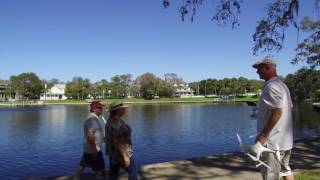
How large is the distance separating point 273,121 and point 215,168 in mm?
4767

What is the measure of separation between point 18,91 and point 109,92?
3671cm

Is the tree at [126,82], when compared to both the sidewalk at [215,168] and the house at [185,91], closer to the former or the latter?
the house at [185,91]

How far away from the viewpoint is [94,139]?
27.4 feet

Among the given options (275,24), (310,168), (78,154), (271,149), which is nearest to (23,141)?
(78,154)

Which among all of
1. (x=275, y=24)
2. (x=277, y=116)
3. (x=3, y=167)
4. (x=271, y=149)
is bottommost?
(x=3, y=167)

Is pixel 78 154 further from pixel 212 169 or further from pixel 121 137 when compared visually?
pixel 121 137

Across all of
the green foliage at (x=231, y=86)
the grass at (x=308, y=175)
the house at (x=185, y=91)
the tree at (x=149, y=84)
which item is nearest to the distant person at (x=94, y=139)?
the grass at (x=308, y=175)

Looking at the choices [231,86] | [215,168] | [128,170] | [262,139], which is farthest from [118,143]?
[231,86]

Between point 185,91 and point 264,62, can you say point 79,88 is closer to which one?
point 185,91

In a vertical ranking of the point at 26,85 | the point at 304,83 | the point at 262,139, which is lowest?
the point at 262,139

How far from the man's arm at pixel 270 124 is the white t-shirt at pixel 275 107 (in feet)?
0.19

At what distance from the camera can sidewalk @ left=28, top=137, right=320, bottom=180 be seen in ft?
31.0

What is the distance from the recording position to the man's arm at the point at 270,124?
586 cm

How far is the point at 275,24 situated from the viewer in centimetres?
1475
